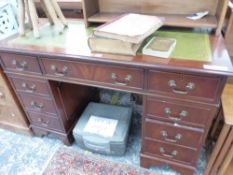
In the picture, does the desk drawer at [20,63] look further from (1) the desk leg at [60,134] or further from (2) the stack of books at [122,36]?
(1) the desk leg at [60,134]

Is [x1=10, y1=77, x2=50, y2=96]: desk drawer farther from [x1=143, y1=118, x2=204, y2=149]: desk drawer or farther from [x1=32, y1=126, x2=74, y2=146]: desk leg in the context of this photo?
[x1=143, y1=118, x2=204, y2=149]: desk drawer

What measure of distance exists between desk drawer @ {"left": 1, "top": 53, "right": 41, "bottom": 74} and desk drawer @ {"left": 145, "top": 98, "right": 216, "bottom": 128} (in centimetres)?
63

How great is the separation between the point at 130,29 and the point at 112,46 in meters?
0.11

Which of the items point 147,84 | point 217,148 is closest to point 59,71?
point 147,84

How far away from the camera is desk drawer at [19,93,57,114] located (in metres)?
1.22

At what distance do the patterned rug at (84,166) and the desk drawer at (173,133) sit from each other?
0.33 meters

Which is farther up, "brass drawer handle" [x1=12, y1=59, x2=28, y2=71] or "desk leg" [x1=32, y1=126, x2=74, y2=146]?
"brass drawer handle" [x1=12, y1=59, x2=28, y2=71]

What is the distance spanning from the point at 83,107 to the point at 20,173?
621mm

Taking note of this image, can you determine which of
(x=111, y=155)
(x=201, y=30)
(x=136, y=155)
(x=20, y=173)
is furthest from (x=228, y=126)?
(x=20, y=173)

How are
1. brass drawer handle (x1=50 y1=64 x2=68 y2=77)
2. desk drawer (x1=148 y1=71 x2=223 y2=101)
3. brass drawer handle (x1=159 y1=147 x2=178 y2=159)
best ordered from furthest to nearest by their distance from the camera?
brass drawer handle (x1=159 y1=147 x2=178 y2=159)
brass drawer handle (x1=50 y1=64 x2=68 y2=77)
desk drawer (x1=148 y1=71 x2=223 y2=101)

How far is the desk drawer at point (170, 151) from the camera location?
3.47ft

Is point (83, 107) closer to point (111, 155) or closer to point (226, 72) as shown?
point (111, 155)

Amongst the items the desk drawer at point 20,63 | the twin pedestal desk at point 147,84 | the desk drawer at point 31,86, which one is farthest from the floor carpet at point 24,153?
the desk drawer at point 20,63

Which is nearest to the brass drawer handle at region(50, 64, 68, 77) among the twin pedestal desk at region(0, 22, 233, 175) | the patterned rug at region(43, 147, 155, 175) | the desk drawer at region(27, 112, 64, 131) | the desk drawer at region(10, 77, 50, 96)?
the twin pedestal desk at region(0, 22, 233, 175)
